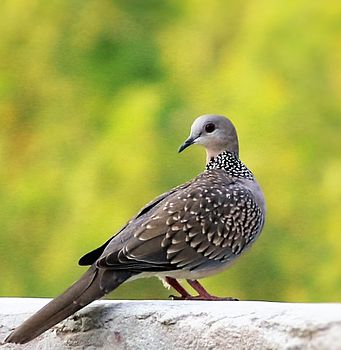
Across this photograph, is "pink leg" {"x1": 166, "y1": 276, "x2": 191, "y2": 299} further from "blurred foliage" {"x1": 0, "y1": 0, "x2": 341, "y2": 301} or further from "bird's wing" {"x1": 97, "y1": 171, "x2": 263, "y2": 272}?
"blurred foliage" {"x1": 0, "y1": 0, "x2": 341, "y2": 301}

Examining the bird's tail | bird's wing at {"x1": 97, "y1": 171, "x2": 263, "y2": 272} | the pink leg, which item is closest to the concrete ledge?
the bird's tail

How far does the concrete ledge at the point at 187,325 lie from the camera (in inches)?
72.2

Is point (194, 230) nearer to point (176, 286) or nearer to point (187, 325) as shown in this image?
point (176, 286)

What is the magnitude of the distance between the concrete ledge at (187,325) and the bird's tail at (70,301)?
0.03 meters

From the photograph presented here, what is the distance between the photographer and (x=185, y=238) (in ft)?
7.94

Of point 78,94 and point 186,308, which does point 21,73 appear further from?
point 186,308

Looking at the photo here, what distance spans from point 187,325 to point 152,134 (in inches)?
69.3

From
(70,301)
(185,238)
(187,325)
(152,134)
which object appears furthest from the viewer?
(152,134)

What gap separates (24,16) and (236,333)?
2.37m

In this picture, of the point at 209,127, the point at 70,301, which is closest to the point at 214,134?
the point at 209,127

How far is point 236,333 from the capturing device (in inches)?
76.9

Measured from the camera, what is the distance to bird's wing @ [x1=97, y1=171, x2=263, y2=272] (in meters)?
2.32

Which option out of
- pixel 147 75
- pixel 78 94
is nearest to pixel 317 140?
pixel 147 75

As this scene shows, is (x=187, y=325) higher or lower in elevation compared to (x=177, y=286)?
lower
